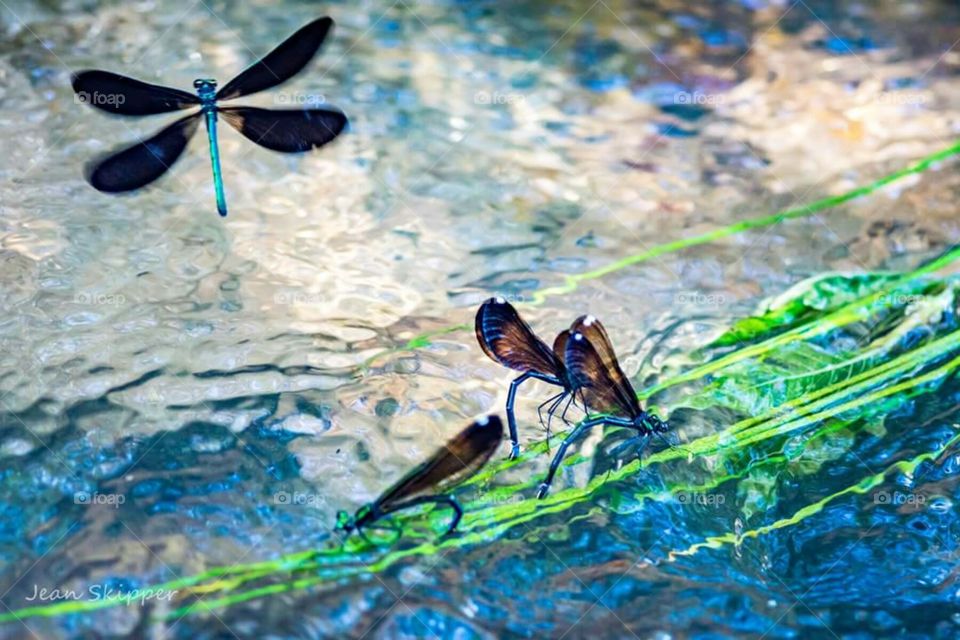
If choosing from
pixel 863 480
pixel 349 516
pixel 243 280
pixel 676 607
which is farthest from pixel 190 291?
pixel 863 480

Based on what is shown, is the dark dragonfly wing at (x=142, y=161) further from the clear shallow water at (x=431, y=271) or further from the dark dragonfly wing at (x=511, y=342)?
the dark dragonfly wing at (x=511, y=342)

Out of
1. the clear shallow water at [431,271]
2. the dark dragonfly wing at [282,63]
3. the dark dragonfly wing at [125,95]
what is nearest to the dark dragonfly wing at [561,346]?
the clear shallow water at [431,271]

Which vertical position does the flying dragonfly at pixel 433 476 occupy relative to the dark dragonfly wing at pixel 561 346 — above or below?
below

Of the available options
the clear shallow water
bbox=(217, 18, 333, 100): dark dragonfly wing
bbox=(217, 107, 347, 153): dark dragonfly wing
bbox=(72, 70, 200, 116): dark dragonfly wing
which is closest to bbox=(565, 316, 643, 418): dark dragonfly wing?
the clear shallow water

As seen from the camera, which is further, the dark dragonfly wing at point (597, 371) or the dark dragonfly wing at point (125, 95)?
the dark dragonfly wing at point (125, 95)

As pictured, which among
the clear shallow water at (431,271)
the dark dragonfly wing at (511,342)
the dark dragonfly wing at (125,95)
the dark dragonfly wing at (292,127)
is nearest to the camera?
the clear shallow water at (431,271)

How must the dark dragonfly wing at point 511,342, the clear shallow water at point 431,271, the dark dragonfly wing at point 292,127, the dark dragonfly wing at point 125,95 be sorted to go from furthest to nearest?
the dark dragonfly wing at point 292,127, the dark dragonfly wing at point 125,95, the dark dragonfly wing at point 511,342, the clear shallow water at point 431,271

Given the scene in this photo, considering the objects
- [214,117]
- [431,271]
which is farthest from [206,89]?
[431,271]

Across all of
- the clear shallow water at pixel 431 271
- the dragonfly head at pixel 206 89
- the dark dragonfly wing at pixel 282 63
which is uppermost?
the dark dragonfly wing at pixel 282 63
